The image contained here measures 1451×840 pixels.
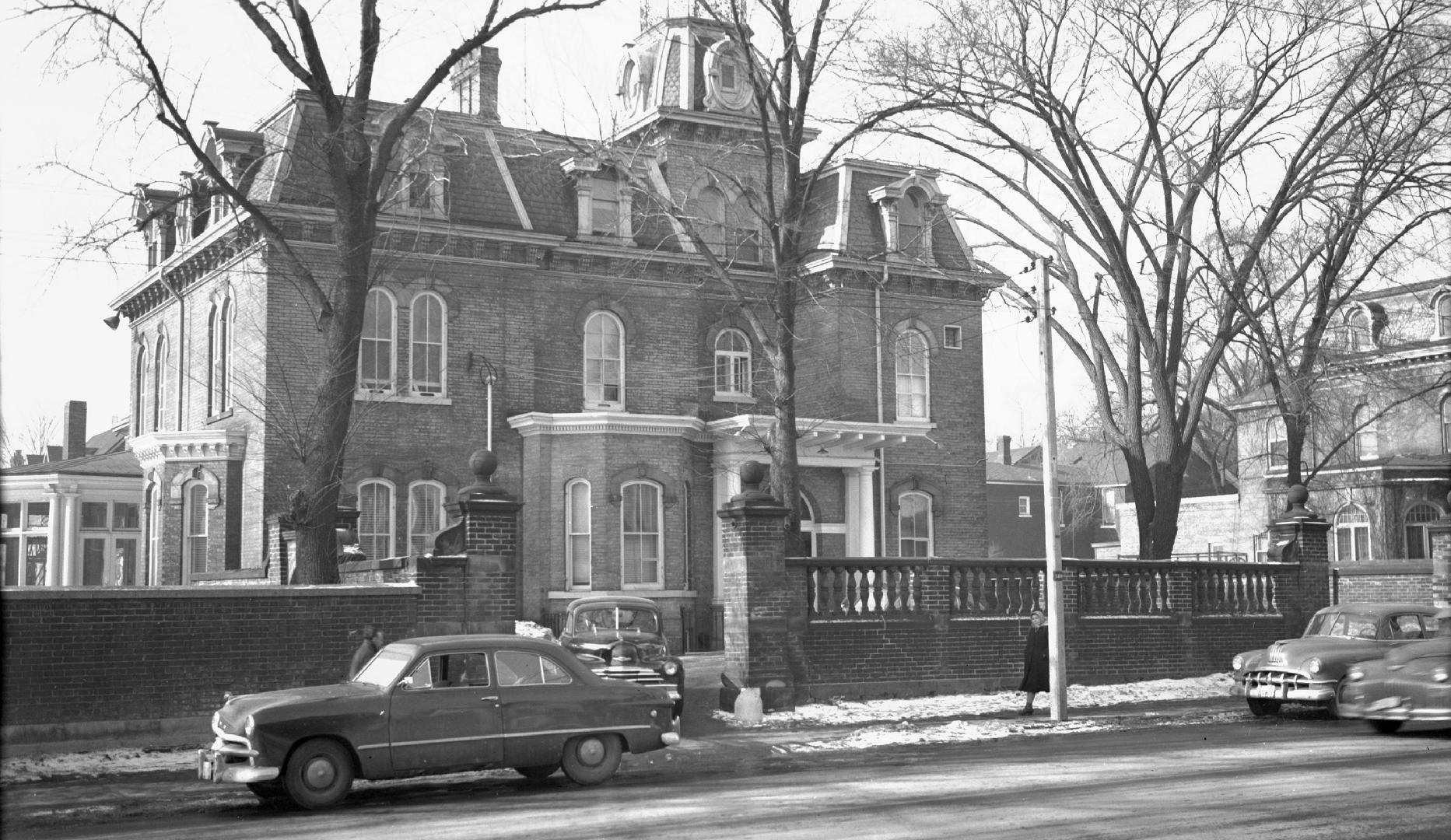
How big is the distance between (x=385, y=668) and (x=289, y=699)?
1062mm

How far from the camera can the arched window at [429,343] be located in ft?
95.6

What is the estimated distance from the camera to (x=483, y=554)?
17969 millimetres

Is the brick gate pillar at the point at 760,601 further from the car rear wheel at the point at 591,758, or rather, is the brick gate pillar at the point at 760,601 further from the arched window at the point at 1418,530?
the arched window at the point at 1418,530

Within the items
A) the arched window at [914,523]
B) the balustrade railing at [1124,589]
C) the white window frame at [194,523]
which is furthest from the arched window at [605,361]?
the balustrade railing at [1124,589]

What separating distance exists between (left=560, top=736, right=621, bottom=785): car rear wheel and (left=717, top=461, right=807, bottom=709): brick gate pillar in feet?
18.4

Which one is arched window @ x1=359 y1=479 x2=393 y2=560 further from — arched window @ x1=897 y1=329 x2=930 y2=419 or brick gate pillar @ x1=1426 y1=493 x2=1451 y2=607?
brick gate pillar @ x1=1426 y1=493 x2=1451 y2=607

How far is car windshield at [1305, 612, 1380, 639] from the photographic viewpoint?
19.5 m

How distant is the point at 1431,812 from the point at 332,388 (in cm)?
1417

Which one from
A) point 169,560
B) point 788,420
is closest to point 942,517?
point 788,420

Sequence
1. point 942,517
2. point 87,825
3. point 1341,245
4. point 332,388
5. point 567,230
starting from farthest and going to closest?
point 942,517 → point 567,230 → point 1341,245 → point 332,388 → point 87,825

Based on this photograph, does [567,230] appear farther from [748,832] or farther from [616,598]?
[748,832]

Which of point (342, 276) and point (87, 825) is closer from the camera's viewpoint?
point (87, 825)

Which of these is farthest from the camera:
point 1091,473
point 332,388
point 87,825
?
point 1091,473

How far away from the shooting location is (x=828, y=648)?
2028 cm
